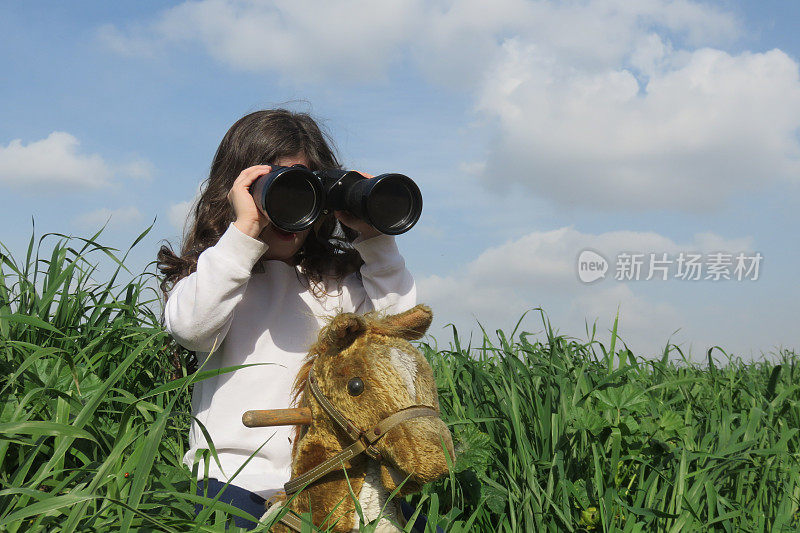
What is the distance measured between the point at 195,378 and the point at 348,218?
2.26ft

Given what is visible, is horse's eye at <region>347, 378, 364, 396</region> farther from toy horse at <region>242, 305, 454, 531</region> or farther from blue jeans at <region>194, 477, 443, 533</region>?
blue jeans at <region>194, 477, 443, 533</region>

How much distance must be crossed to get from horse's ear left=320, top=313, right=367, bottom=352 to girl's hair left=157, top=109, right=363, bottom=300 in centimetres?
72

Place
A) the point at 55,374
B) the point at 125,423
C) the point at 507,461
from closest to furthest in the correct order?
the point at 125,423, the point at 55,374, the point at 507,461

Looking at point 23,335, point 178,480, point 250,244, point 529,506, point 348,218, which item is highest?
point 348,218

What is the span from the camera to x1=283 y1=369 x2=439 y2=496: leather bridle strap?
1.38 meters

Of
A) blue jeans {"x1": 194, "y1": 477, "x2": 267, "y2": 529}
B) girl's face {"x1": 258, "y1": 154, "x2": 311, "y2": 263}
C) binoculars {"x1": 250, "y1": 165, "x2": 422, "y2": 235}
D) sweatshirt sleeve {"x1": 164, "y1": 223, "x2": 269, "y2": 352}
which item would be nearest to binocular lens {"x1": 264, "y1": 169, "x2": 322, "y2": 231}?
binoculars {"x1": 250, "y1": 165, "x2": 422, "y2": 235}

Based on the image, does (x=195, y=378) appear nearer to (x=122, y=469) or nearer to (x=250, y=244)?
(x=122, y=469)

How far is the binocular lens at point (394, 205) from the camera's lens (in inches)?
70.4

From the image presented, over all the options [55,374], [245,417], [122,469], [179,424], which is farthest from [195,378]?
[179,424]

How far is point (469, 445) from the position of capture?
2.09 meters

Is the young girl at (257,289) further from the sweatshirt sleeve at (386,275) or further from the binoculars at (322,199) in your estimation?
the binoculars at (322,199)

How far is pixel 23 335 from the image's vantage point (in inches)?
91.2

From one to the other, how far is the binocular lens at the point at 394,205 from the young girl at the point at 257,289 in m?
0.19

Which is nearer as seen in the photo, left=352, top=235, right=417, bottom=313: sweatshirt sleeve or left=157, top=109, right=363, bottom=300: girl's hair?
left=352, top=235, right=417, bottom=313: sweatshirt sleeve
